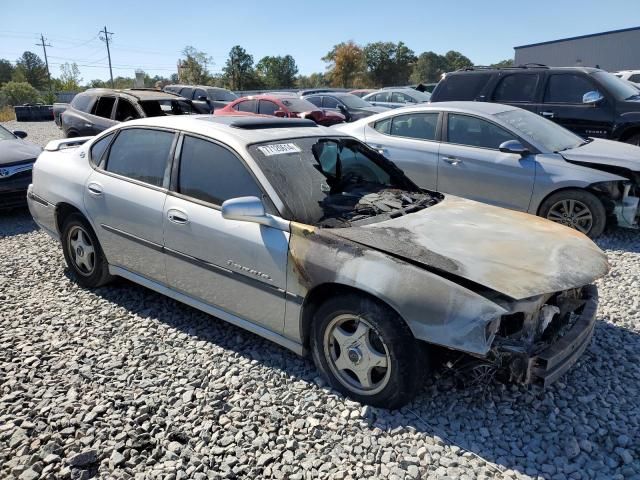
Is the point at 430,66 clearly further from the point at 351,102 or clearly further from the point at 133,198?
the point at 133,198

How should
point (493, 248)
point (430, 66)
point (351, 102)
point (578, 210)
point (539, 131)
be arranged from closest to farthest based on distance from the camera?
1. point (493, 248)
2. point (578, 210)
3. point (539, 131)
4. point (351, 102)
5. point (430, 66)

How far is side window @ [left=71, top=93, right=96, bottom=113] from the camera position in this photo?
10117mm

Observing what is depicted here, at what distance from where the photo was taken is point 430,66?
87.6m

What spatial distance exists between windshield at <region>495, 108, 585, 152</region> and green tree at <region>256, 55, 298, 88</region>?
65.4 metres

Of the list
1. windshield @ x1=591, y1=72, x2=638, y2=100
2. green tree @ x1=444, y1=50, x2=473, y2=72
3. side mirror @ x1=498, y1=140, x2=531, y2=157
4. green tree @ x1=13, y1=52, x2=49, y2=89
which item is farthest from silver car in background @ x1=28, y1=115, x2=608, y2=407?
green tree @ x1=444, y1=50, x2=473, y2=72

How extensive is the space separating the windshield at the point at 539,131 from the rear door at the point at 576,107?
5.39 feet

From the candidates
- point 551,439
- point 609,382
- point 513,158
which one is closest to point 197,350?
point 551,439

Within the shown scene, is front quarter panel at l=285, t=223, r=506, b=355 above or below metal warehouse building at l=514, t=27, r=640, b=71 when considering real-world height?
below

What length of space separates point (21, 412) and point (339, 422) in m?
1.86

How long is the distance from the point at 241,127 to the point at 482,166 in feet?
11.1

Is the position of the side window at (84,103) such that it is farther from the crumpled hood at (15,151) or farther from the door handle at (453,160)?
the door handle at (453,160)

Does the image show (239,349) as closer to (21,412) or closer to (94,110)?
(21,412)

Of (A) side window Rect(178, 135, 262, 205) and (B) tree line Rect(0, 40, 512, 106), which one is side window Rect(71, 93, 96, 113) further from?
(B) tree line Rect(0, 40, 512, 106)

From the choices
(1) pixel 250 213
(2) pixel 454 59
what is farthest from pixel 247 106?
(2) pixel 454 59
